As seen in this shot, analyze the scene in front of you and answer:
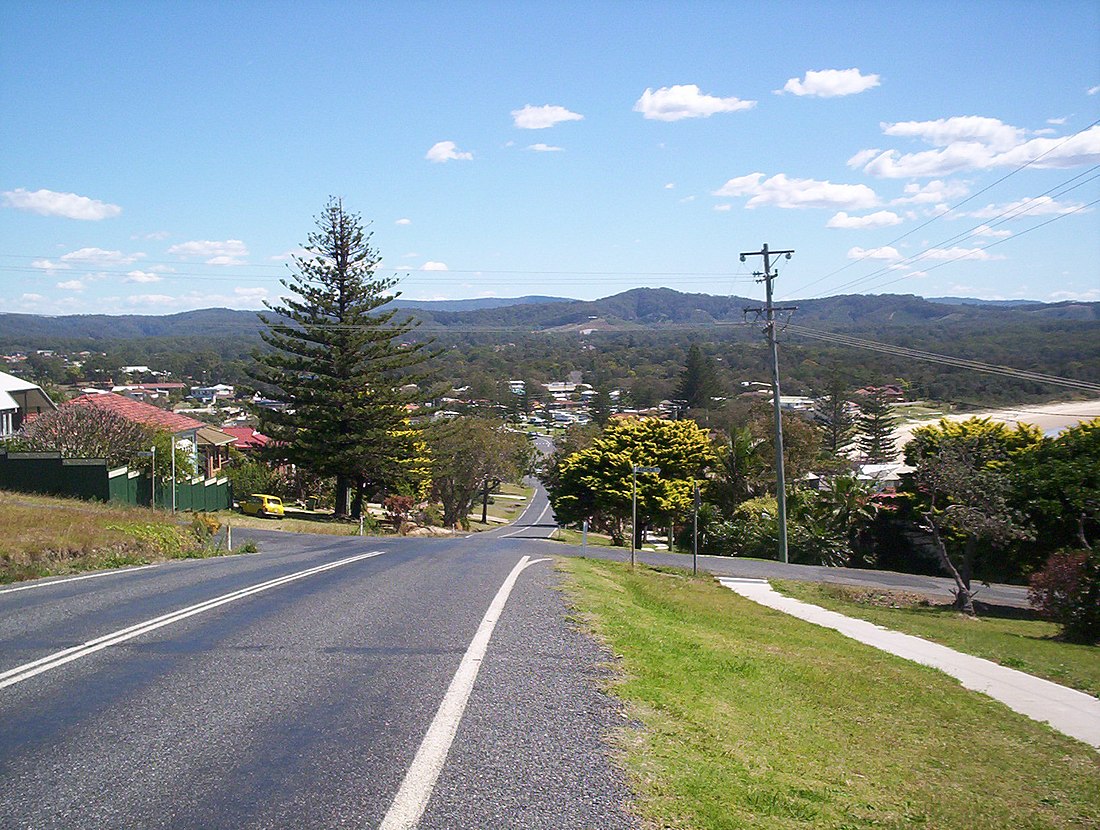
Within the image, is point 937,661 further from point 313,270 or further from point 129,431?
point 313,270

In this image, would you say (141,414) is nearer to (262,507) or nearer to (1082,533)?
(262,507)

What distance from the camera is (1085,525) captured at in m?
24.9

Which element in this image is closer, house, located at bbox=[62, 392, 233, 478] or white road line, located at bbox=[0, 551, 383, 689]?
white road line, located at bbox=[0, 551, 383, 689]

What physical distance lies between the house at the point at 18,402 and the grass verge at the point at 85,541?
3093cm

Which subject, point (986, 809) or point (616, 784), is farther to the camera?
point (986, 809)

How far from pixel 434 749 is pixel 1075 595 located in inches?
702

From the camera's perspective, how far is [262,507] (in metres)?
42.1

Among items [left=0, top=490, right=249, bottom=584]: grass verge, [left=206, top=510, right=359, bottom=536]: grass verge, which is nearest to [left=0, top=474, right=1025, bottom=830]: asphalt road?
[left=0, top=490, right=249, bottom=584]: grass verge

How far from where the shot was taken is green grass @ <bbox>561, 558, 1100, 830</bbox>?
504 centimetres

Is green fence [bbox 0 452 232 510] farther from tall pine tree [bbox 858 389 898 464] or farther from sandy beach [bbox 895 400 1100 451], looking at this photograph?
tall pine tree [bbox 858 389 898 464]

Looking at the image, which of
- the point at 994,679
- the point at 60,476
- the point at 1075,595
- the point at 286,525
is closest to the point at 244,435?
the point at 286,525

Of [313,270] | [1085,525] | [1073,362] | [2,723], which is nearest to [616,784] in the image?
[2,723]

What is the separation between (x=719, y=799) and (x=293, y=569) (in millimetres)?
11383

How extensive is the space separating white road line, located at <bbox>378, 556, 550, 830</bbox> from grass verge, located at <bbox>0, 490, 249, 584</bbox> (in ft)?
27.2
